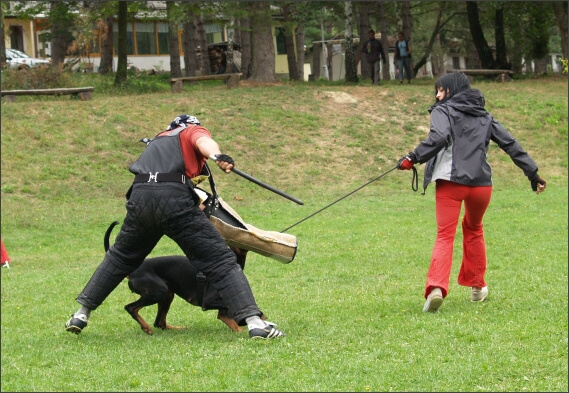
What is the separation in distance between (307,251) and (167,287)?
5.95m

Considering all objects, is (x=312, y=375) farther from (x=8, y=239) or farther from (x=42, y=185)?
(x=42, y=185)

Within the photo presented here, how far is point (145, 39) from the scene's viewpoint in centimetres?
5150

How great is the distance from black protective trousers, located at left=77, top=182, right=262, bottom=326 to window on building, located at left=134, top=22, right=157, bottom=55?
45823mm

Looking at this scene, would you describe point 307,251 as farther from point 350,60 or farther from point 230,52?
point 230,52

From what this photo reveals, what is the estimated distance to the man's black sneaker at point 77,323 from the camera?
278 inches

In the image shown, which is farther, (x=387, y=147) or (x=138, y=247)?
(x=387, y=147)

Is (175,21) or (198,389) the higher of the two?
(175,21)

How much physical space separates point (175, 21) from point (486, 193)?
19.4 meters

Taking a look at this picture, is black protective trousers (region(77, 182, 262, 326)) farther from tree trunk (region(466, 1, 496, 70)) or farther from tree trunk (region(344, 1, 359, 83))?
tree trunk (region(466, 1, 496, 70))

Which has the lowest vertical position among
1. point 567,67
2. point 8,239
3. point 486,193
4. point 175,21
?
point 8,239

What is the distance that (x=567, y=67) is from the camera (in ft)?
32.4

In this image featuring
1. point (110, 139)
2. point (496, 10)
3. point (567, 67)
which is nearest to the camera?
point (567, 67)

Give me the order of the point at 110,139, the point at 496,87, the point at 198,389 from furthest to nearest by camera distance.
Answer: the point at 496,87, the point at 110,139, the point at 198,389

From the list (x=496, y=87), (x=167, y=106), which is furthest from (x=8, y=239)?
(x=496, y=87)
